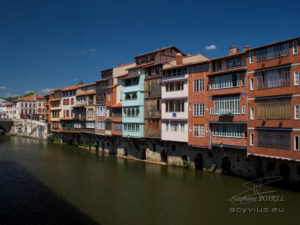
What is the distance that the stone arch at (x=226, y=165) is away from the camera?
3394 centimetres

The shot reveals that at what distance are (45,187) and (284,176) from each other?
92.6ft

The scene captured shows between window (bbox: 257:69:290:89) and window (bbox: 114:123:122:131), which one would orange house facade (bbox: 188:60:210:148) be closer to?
window (bbox: 257:69:290:89)

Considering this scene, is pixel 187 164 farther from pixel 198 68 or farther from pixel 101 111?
pixel 101 111

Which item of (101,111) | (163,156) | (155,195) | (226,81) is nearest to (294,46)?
(226,81)

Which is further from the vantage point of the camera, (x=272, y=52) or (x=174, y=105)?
(x=174, y=105)

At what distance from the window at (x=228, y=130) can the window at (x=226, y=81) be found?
16.5 feet

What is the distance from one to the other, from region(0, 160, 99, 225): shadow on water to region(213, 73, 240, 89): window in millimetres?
22508

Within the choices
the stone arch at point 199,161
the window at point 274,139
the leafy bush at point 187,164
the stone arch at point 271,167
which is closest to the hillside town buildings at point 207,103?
the window at point 274,139

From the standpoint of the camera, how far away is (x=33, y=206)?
25.0m

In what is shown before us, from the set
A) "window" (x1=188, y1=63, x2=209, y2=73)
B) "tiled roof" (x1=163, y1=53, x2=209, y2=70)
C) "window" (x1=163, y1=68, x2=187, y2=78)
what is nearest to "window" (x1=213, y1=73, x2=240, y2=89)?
"window" (x1=188, y1=63, x2=209, y2=73)

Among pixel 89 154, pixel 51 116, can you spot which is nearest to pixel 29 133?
pixel 51 116

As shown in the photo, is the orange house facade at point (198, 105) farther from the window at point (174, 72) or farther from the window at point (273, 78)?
the window at point (273, 78)

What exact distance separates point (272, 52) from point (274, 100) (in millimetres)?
5314

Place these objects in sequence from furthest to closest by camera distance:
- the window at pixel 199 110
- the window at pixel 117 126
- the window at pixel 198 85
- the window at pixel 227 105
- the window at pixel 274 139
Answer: the window at pixel 117 126
the window at pixel 198 85
the window at pixel 199 110
the window at pixel 227 105
the window at pixel 274 139
